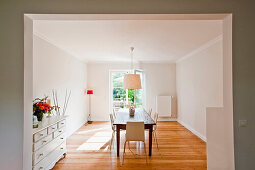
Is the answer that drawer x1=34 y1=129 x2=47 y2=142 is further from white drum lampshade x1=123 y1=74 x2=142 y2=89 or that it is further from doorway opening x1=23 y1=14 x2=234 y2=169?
white drum lampshade x1=123 y1=74 x2=142 y2=89

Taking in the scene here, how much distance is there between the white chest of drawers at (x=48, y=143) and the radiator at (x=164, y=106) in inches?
169

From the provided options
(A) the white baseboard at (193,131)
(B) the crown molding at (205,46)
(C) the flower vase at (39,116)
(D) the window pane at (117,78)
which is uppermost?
(B) the crown molding at (205,46)

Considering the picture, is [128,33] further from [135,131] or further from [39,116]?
[39,116]

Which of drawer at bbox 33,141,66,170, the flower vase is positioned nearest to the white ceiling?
the flower vase

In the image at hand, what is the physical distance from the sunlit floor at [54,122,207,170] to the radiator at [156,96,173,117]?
175 centimetres

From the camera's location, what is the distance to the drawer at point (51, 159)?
238 cm

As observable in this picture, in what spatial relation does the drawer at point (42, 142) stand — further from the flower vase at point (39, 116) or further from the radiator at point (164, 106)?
the radiator at point (164, 106)

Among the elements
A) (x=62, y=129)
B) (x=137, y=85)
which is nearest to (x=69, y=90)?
(x=62, y=129)

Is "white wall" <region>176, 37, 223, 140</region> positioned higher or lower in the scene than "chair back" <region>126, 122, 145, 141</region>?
higher

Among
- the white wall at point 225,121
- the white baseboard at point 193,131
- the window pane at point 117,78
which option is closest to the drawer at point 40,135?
the white wall at point 225,121

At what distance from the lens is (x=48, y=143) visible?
2.64 m

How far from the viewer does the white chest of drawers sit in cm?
230

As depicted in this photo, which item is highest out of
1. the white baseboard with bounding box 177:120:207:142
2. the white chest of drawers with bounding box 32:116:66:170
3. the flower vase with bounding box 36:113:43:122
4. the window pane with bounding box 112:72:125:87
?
the window pane with bounding box 112:72:125:87
